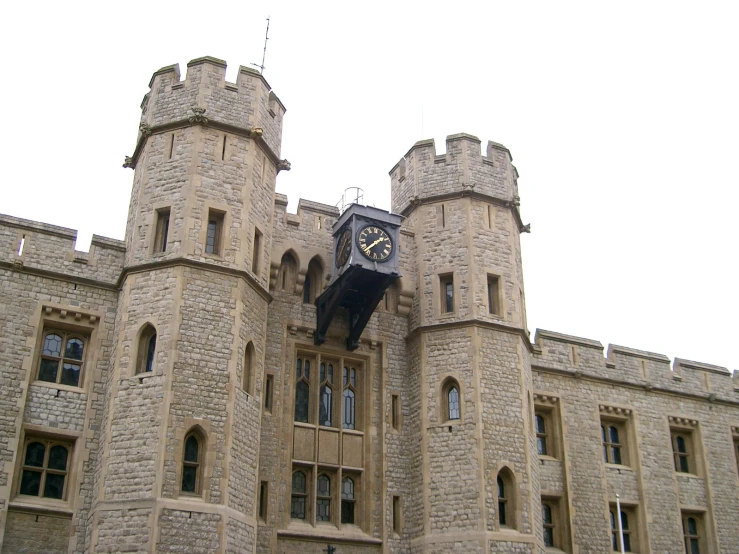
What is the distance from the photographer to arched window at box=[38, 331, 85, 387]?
19125 millimetres

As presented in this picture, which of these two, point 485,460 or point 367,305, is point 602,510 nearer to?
point 485,460

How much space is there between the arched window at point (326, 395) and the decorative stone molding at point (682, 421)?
33.6 feet

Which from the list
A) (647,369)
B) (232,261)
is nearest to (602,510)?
(647,369)

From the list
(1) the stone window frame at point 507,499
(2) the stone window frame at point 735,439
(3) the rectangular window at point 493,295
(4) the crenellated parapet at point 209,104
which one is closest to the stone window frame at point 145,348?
(4) the crenellated parapet at point 209,104

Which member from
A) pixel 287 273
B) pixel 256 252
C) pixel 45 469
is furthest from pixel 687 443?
pixel 45 469

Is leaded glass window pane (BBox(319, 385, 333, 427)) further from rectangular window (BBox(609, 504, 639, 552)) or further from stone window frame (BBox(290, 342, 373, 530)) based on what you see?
rectangular window (BBox(609, 504, 639, 552))

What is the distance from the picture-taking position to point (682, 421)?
Answer: 26.0m

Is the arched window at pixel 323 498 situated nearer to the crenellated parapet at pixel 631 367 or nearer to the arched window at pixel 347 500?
the arched window at pixel 347 500

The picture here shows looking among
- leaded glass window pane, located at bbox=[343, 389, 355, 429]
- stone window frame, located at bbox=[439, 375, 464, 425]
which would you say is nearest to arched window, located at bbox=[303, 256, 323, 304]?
leaded glass window pane, located at bbox=[343, 389, 355, 429]

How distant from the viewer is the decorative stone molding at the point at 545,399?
24.0 m

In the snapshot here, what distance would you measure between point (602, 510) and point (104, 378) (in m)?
12.9

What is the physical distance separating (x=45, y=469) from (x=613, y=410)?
1482 centimetres

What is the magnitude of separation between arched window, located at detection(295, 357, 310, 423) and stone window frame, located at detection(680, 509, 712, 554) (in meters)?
11.0

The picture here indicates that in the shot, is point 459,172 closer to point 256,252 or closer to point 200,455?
point 256,252
